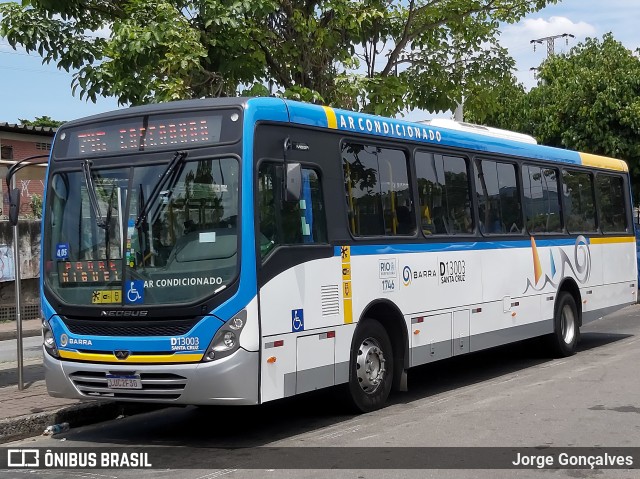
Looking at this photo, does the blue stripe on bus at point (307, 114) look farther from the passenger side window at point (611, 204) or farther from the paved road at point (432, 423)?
the passenger side window at point (611, 204)

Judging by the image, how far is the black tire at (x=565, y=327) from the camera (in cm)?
1380

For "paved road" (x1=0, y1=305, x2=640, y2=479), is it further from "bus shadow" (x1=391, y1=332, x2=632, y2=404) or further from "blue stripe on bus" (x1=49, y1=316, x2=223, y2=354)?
"blue stripe on bus" (x1=49, y1=316, x2=223, y2=354)

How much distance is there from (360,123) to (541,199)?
4709 mm

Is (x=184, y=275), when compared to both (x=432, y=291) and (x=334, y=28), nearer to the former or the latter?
(x=432, y=291)

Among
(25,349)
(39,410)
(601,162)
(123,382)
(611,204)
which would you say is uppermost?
(601,162)

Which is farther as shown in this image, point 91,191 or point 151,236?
point 91,191

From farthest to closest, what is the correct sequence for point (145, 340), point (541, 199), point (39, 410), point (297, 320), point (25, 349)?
1. point (25, 349)
2. point (541, 199)
3. point (39, 410)
4. point (297, 320)
5. point (145, 340)

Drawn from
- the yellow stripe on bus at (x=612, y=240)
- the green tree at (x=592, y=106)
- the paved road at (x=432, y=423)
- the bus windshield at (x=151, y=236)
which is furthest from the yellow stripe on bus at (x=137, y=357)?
the green tree at (x=592, y=106)

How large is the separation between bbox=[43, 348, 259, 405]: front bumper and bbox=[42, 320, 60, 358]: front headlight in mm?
530

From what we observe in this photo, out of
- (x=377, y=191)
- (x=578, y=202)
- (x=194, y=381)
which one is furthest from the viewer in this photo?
(x=578, y=202)

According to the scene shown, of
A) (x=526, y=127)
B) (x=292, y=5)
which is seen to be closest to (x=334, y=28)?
(x=292, y=5)

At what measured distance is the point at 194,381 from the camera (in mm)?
7871

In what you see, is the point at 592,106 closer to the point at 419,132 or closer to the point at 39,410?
the point at 419,132

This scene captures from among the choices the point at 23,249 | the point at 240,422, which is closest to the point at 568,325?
the point at 240,422
